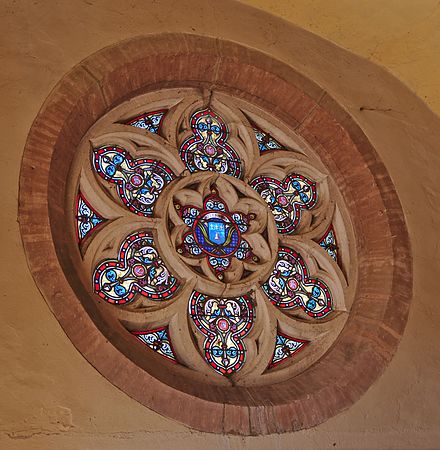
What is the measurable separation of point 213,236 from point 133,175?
619 mm

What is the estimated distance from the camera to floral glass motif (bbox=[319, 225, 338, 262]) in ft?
16.5

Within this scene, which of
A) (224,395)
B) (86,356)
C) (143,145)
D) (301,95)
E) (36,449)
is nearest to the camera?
(36,449)

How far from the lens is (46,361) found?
12.1 feet

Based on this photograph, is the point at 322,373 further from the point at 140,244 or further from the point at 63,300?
the point at 63,300

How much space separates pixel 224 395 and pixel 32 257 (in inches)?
49.8

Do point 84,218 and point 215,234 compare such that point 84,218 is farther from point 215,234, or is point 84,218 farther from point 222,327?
point 222,327

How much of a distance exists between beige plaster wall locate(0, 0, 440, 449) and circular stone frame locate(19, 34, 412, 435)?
6cm

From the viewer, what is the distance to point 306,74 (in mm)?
5270

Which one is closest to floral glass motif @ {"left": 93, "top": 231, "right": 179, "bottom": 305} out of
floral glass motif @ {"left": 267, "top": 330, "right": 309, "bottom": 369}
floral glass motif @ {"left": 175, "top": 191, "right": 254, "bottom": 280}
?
floral glass motif @ {"left": 175, "top": 191, "right": 254, "bottom": 280}

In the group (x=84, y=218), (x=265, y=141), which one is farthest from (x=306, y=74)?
(x=84, y=218)

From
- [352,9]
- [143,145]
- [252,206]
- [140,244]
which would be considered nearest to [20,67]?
[143,145]

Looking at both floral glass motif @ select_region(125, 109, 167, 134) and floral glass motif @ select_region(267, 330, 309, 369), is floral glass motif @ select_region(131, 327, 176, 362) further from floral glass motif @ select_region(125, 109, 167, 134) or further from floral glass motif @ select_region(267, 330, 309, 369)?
floral glass motif @ select_region(125, 109, 167, 134)

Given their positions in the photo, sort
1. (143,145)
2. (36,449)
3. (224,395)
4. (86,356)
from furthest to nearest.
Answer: (143,145) < (224,395) < (86,356) < (36,449)

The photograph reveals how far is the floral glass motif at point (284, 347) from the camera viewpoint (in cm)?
456
